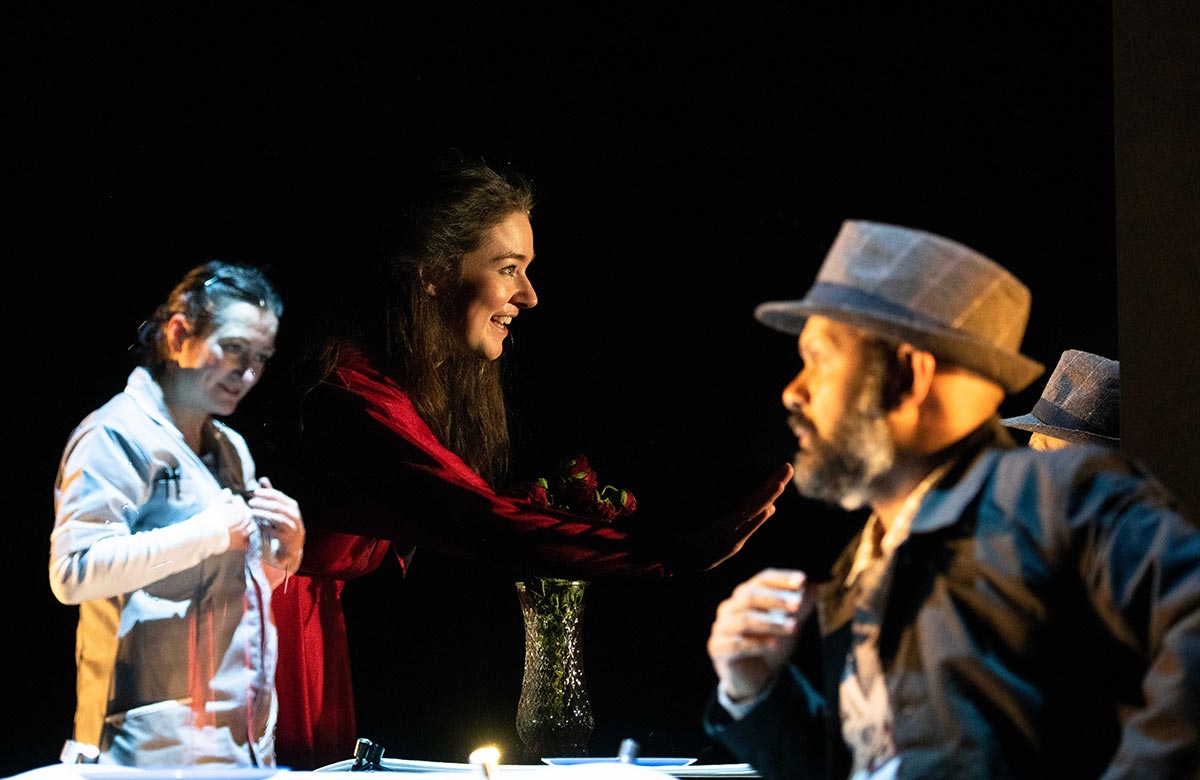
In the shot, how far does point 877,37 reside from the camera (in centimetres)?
369

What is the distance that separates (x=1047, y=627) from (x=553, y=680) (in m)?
1.69

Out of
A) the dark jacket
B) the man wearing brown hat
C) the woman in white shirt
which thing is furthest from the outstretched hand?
the dark jacket

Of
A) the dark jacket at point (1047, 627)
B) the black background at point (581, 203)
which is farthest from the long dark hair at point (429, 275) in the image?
the dark jacket at point (1047, 627)

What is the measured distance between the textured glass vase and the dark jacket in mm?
1531

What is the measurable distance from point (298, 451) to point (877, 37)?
6.38 feet

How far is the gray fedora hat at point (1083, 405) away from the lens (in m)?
3.19

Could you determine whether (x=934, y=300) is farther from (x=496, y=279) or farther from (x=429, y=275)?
(x=429, y=275)

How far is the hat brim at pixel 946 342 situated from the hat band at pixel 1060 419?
165 cm

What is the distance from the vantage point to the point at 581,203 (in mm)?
3777

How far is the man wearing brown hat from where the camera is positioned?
4.54ft

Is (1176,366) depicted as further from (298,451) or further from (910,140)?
(298,451)

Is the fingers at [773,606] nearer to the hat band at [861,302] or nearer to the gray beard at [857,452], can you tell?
the gray beard at [857,452]

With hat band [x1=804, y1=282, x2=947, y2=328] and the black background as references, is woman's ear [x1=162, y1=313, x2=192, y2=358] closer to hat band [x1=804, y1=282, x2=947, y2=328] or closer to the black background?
the black background

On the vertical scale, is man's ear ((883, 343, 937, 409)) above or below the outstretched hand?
above
